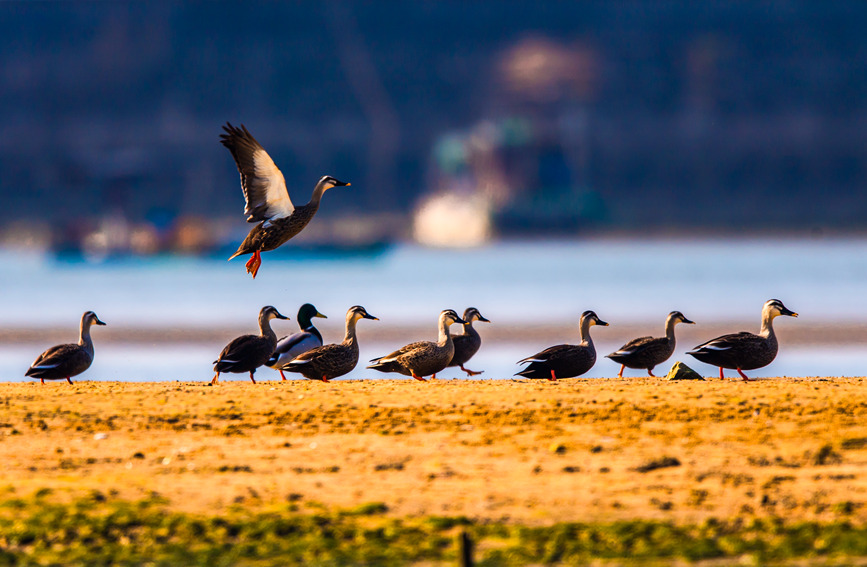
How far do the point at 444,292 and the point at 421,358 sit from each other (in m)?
37.2

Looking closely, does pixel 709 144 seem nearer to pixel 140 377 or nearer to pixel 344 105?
pixel 344 105

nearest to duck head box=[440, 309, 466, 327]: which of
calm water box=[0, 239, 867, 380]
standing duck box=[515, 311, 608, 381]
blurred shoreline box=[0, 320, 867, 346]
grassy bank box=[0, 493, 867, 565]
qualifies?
standing duck box=[515, 311, 608, 381]

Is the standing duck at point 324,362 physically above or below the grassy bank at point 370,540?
above

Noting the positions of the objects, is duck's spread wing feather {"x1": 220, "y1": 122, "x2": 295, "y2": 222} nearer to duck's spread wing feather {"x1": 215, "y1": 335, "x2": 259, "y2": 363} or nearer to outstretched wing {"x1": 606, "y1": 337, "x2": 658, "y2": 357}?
duck's spread wing feather {"x1": 215, "y1": 335, "x2": 259, "y2": 363}

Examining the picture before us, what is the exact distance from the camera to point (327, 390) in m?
14.0

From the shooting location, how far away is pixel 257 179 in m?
13.1

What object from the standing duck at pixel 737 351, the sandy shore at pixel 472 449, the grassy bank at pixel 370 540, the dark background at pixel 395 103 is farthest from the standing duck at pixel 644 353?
the dark background at pixel 395 103

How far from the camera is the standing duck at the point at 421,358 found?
607 inches

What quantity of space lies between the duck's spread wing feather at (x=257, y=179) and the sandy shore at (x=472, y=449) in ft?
6.16

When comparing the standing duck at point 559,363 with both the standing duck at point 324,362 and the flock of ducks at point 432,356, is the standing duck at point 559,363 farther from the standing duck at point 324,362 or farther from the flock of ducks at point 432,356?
the standing duck at point 324,362

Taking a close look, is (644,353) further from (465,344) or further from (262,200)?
(262,200)

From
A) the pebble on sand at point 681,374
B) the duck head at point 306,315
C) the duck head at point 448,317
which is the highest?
the duck head at point 306,315

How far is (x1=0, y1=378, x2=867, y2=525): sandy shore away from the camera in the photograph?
9.51m

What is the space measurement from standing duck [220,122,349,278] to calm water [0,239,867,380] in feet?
28.2
